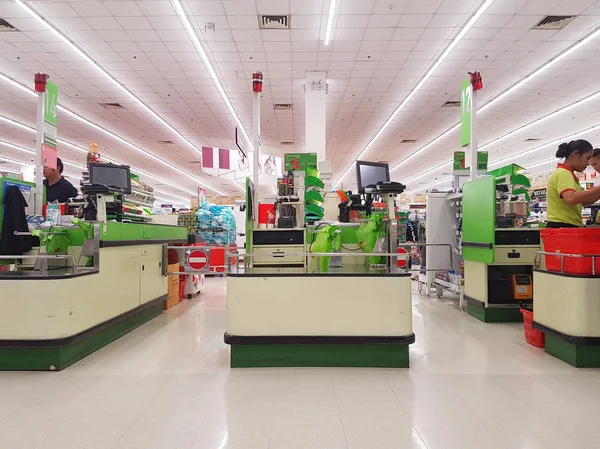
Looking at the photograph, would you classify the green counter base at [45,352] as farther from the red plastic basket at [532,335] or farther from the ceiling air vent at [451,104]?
the ceiling air vent at [451,104]

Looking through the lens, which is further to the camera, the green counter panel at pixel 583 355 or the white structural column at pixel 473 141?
the white structural column at pixel 473 141

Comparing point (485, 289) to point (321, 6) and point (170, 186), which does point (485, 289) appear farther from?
point (170, 186)

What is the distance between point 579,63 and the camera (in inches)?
322

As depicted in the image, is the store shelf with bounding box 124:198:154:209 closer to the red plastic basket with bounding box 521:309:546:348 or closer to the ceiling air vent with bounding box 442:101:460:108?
the red plastic basket with bounding box 521:309:546:348

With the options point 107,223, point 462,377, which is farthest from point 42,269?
A: point 462,377

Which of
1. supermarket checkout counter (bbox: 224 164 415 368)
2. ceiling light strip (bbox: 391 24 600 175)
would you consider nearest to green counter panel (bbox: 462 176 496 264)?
supermarket checkout counter (bbox: 224 164 415 368)

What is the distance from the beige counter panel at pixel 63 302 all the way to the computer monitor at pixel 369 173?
2.55 m

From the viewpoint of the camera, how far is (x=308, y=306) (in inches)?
113

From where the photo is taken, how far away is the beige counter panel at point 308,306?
Result: 286 cm

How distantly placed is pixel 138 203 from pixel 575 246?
4.78 metres

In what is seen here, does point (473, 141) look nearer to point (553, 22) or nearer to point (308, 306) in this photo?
point (553, 22)

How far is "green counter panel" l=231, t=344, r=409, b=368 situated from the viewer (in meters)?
2.91

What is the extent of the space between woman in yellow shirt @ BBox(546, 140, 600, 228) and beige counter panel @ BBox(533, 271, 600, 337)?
1.77 ft

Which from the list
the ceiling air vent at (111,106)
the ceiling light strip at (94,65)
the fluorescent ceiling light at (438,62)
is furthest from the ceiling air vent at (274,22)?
the ceiling air vent at (111,106)
